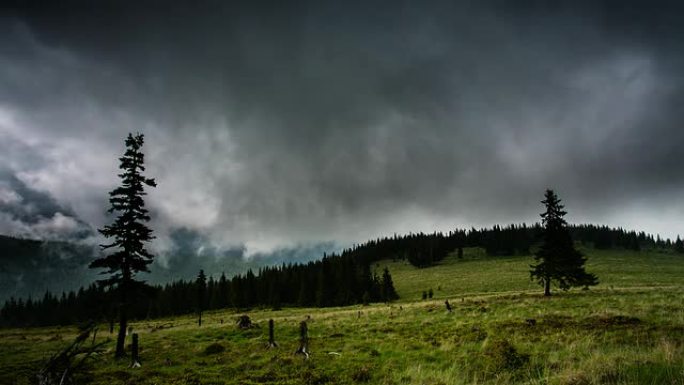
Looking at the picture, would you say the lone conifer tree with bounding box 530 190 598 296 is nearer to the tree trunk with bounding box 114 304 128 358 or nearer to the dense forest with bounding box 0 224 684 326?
the dense forest with bounding box 0 224 684 326

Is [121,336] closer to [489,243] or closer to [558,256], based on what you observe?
[558,256]

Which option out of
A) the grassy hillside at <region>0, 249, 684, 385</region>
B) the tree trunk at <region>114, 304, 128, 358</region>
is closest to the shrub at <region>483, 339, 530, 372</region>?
the grassy hillside at <region>0, 249, 684, 385</region>

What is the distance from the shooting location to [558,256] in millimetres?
47156

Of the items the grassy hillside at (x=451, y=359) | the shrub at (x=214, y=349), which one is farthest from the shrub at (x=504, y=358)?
the shrub at (x=214, y=349)

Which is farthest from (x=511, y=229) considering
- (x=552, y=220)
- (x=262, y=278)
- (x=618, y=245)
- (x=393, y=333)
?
(x=393, y=333)

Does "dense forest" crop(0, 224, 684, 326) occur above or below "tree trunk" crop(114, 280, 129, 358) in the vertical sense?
below

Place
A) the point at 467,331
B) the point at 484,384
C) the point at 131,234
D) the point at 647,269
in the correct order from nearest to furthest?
the point at 484,384, the point at 467,331, the point at 131,234, the point at 647,269

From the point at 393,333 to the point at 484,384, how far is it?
14.2m

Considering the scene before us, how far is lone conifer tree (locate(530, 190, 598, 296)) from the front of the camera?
1828 inches

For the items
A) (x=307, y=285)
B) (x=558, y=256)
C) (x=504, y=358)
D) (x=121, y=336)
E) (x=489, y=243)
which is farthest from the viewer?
(x=489, y=243)

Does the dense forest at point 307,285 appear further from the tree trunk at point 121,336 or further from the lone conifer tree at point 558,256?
the tree trunk at point 121,336


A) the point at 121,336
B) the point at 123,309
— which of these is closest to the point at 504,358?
the point at 121,336

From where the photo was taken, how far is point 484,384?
8852 millimetres

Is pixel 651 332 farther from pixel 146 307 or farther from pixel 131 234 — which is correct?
pixel 146 307
